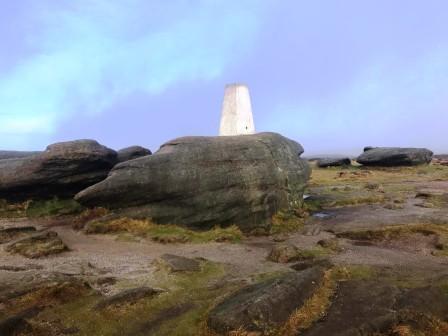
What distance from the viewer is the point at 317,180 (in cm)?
4059

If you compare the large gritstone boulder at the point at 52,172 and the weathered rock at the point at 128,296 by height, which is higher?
the large gritstone boulder at the point at 52,172

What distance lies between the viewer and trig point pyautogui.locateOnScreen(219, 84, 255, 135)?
3222 centimetres

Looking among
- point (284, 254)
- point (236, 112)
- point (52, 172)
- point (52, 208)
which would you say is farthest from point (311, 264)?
point (236, 112)

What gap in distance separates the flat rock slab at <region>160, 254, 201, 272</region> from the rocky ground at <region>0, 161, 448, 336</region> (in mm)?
46

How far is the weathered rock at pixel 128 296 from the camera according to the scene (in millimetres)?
10492

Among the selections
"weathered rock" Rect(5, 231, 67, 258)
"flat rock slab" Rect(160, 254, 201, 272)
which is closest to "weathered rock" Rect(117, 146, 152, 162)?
"weathered rock" Rect(5, 231, 67, 258)

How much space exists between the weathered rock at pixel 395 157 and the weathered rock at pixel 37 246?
44.7 m

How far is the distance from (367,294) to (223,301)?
382cm

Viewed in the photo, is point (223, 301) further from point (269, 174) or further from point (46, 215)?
point (46, 215)

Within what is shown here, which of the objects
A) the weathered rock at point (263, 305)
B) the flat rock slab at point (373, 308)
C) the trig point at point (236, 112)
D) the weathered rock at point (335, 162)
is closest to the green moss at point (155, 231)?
the weathered rock at point (263, 305)

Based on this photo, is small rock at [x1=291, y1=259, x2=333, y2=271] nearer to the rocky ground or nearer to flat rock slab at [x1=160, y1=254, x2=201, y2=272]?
the rocky ground

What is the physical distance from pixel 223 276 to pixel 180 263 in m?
1.76

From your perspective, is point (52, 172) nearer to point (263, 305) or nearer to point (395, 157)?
point (263, 305)

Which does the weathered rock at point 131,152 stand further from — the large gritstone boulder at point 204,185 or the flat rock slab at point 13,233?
the flat rock slab at point 13,233
